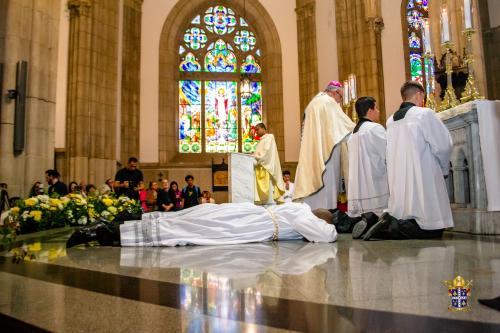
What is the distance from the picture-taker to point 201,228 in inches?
161

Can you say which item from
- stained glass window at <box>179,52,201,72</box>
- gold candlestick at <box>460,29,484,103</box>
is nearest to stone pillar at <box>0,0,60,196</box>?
gold candlestick at <box>460,29,484,103</box>

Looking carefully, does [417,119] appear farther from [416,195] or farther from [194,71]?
[194,71]

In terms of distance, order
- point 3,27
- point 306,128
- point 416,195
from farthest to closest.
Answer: point 3,27, point 306,128, point 416,195

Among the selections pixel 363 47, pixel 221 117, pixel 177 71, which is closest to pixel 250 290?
pixel 363 47

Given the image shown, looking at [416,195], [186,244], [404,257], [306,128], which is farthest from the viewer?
[306,128]

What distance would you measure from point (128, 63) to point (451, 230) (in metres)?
12.7

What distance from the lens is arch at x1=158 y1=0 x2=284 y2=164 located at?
16008 mm

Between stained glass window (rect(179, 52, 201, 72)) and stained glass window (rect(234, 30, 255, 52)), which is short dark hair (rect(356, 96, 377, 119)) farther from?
stained glass window (rect(234, 30, 255, 52))

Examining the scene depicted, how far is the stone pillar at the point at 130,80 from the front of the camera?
1477cm

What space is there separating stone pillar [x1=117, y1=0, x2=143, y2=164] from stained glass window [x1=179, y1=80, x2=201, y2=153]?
182 cm

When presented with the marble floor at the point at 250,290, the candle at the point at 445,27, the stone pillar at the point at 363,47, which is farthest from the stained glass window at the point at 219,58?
the marble floor at the point at 250,290

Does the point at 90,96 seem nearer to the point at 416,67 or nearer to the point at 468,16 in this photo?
the point at 468,16

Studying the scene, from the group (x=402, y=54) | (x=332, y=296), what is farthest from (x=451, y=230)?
(x=402, y=54)

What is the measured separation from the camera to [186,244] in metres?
4.15
